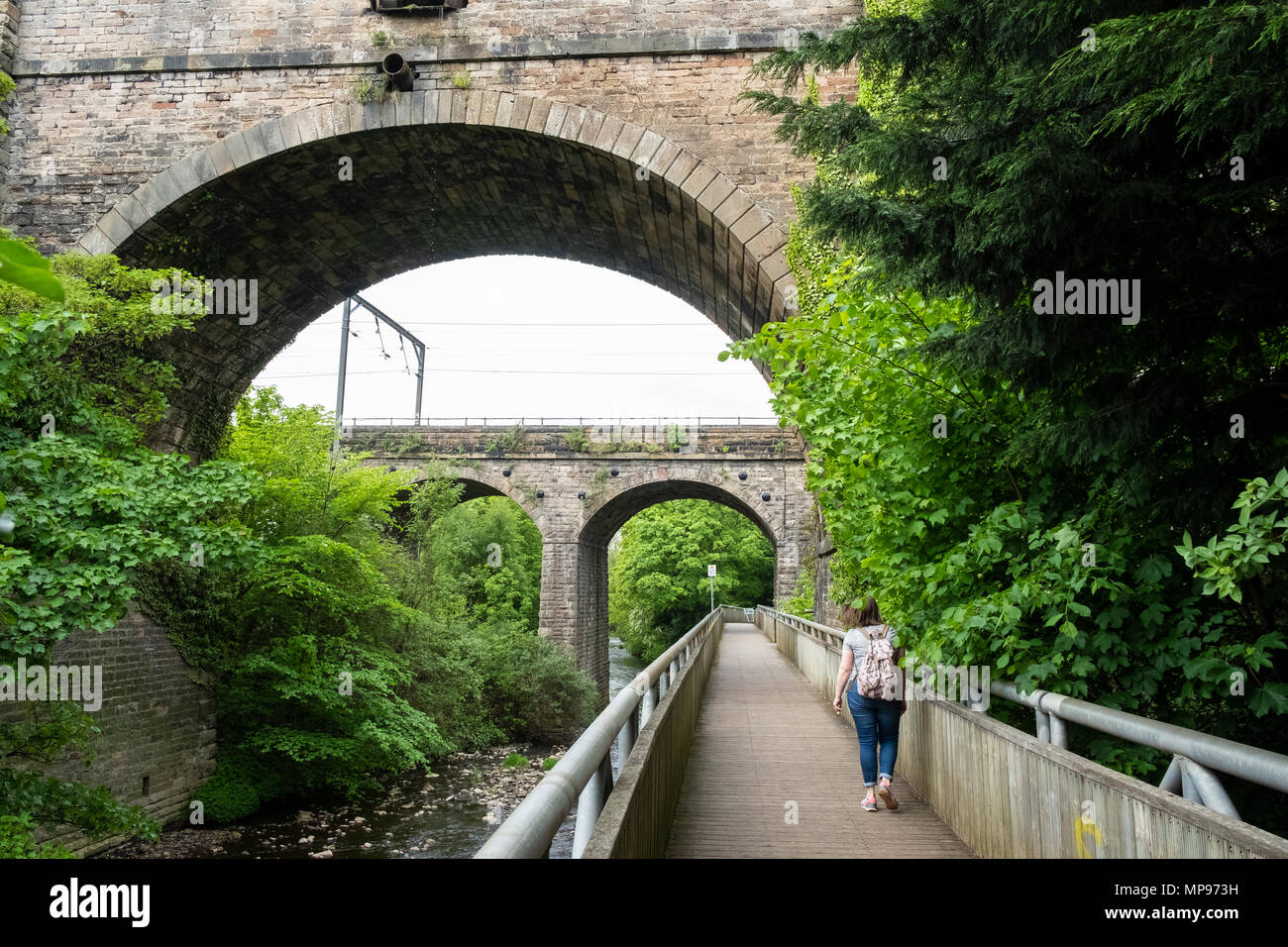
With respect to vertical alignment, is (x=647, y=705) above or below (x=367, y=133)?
below

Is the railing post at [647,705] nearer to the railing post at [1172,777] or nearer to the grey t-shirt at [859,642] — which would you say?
the grey t-shirt at [859,642]

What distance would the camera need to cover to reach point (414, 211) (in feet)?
37.9

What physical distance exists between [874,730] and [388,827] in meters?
10.9

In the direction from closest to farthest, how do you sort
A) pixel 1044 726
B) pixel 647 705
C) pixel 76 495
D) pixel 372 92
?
1. pixel 1044 726
2. pixel 647 705
3. pixel 76 495
4. pixel 372 92

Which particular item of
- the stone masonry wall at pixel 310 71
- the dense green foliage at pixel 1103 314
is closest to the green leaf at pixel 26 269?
the dense green foliage at pixel 1103 314

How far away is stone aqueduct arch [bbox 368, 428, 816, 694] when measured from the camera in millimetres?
26094

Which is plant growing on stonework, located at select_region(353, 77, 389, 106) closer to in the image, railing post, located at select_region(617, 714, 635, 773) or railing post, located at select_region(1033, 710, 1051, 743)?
railing post, located at select_region(617, 714, 635, 773)

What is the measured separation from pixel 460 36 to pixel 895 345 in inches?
286

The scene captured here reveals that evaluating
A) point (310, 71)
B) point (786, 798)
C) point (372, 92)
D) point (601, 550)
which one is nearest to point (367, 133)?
point (372, 92)

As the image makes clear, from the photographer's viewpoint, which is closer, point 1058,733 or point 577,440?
point 1058,733

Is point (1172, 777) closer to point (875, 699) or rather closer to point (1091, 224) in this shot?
point (1091, 224)

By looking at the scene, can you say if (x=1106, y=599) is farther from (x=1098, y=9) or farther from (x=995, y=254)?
(x=1098, y=9)

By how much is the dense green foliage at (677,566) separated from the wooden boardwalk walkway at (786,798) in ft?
105

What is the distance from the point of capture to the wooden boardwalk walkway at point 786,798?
4617mm
